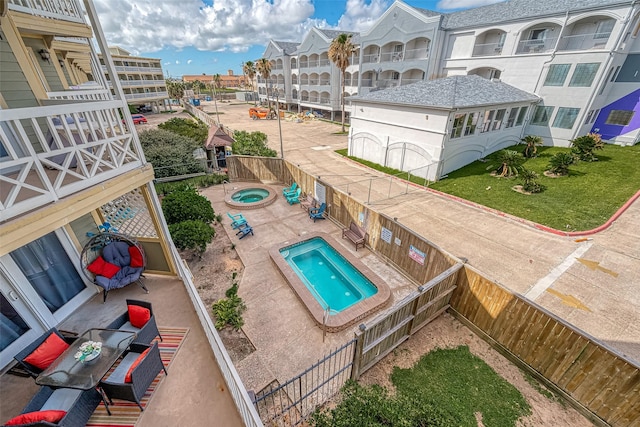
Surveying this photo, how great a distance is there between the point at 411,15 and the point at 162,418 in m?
36.3

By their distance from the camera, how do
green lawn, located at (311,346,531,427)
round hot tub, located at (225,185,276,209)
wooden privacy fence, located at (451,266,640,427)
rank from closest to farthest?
1. green lawn, located at (311,346,531,427)
2. wooden privacy fence, located at (451,266,640,427)
3. round hot tub, located at (225,185,276,209)

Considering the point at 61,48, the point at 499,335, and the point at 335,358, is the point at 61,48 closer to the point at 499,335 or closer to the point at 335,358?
the point at 335,358

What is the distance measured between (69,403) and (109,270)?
11.4 ft

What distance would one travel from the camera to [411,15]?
27.7 meters

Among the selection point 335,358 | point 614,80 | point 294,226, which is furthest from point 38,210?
point 614,80

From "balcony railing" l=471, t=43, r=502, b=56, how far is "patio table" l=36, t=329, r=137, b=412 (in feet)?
109

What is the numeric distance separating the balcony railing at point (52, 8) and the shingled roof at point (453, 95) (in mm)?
16236

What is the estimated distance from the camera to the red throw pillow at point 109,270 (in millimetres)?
6959

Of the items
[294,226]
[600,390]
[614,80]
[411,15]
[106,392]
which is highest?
[411,15]

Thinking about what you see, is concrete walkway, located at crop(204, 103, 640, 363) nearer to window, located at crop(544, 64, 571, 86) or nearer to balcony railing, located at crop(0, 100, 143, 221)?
balcony railing, located at crop(0, 100, 143, 221)

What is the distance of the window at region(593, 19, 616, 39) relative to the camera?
19.0 metres

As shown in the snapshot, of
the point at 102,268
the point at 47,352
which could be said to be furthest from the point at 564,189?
the point at 47,352

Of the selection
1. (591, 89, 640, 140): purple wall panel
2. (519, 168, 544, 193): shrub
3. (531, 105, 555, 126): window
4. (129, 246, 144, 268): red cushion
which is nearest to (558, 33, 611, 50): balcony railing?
(531, 105, 555, 126): window

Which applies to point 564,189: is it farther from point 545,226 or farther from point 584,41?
point 584,41
